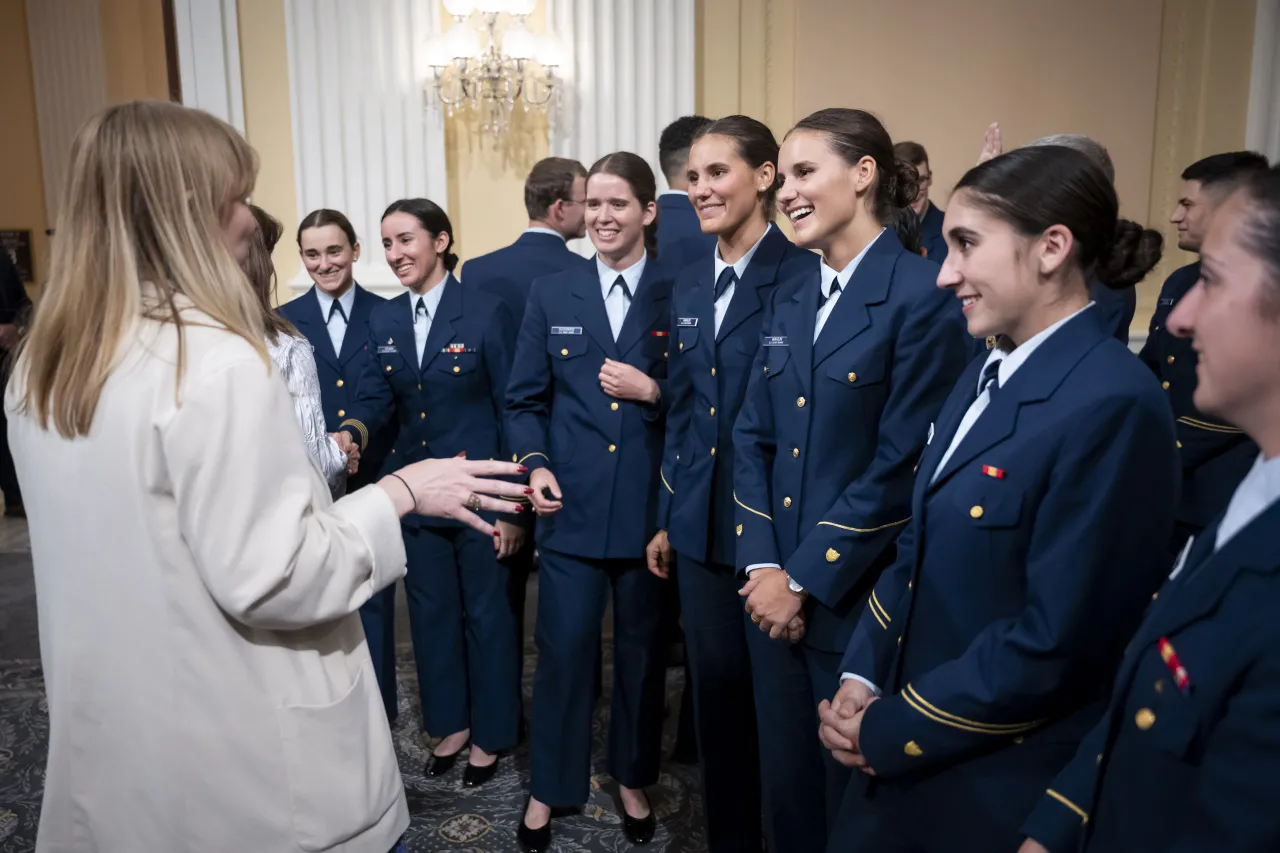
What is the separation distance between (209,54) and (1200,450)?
15.8 ft

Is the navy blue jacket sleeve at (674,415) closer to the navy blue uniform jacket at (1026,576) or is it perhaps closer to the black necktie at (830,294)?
the black necktie at (830,294)

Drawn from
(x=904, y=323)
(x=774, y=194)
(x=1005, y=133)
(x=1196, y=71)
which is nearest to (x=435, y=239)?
(x=774, y=194)

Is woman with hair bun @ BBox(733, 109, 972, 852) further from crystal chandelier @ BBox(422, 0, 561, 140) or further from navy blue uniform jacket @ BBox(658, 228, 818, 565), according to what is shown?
crystal chandelier @ BBox(422, 0, 561, 140)

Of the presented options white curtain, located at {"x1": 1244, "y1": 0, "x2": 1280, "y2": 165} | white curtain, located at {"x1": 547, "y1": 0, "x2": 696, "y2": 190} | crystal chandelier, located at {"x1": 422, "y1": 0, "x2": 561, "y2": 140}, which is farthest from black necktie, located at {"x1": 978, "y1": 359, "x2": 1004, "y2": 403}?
white curtain, located at {"x1": 1244, "y1": 0, "x2": 1280, "y2": 165}

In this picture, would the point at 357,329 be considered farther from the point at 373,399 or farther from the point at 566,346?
the point at 566,346

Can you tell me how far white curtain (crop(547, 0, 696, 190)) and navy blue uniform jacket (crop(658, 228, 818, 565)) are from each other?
3136 mm

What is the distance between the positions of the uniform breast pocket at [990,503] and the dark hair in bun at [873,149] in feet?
2.45

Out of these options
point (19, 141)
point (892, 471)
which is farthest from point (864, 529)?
point (19, 141)

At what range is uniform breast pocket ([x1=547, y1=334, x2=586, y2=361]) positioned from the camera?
2.38 meters

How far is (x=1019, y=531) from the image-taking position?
1226mm

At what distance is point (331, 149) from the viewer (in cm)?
507

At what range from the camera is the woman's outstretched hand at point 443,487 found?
1260 mm

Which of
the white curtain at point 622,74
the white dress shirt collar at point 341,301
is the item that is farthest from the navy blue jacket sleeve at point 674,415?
the white curtain at point 622,74

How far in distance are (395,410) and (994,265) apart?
1.95 m
